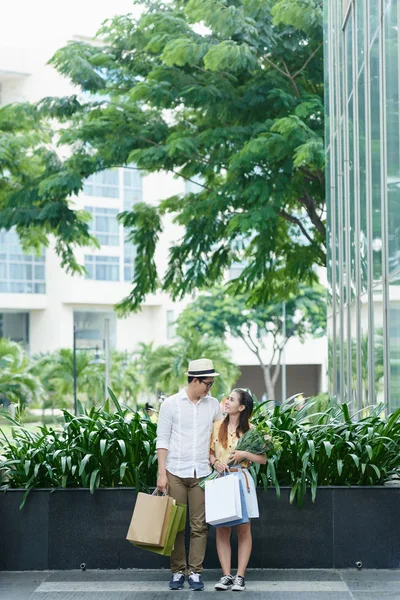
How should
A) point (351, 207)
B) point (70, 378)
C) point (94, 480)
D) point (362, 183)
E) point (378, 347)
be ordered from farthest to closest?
point (70, 378)
point (351, 207)
point (362, 183)
point (378, 347)
point (94, 480)

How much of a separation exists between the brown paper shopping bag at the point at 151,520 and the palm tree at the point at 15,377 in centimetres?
4187

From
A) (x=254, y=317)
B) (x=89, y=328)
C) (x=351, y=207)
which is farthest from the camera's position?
(x=89, y=328)

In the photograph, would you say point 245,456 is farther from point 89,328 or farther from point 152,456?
point 89,328

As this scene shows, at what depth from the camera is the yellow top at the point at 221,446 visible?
26.6ft

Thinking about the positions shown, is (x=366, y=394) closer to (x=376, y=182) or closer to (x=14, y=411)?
(x=376, y=182)

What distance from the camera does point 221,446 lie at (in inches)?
321

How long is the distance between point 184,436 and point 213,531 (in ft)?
3.51

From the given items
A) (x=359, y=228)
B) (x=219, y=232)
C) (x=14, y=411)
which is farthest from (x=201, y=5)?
(x=14, y=411)

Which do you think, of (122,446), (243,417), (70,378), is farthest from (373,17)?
(70,378)

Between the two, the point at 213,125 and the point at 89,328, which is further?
the point at 89,328

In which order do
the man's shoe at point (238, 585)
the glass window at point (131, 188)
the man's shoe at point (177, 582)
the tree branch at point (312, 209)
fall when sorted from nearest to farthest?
the man's shoe at point (238, 585)
the man's shoe at point (177, 582)
the tree branch at point (312, 209)
the glass window at point (131, 188)

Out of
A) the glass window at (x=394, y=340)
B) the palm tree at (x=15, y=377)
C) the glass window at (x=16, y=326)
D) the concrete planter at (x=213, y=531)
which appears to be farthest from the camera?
the glass window at (x=16, y=326)

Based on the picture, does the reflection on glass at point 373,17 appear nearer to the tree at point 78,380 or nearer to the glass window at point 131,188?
the tree at point 78,380

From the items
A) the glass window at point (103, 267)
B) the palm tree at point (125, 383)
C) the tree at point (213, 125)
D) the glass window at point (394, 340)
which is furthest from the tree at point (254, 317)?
the glass window at point (394, 340)
